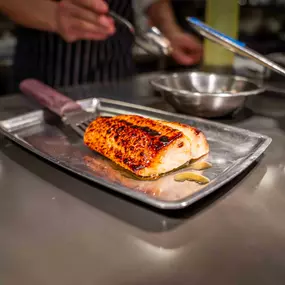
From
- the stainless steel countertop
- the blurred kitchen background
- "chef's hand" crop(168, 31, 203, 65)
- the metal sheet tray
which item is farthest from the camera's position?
the blurred kitchen background

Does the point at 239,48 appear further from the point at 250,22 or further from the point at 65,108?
the point at 250,22

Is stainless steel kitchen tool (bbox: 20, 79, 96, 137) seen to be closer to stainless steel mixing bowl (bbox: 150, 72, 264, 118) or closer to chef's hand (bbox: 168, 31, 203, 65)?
stainless steel mixing bowl (bbox: 150, 72, 264, 118)

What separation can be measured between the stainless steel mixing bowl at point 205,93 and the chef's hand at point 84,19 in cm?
20

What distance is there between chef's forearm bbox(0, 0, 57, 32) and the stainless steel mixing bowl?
0.38 metres

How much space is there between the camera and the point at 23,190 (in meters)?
0.55

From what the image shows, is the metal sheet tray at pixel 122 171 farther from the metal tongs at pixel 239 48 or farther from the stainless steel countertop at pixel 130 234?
the metal tongs at pixel 239 48

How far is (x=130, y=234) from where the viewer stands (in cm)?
45

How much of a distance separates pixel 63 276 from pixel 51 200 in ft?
0.50

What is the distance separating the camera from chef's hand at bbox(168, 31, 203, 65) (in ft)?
4.08

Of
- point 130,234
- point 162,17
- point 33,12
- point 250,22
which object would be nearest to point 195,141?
point 130,234

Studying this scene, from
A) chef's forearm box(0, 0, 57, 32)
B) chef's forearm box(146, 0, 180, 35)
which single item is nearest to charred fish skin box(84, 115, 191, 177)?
chef's forearm box(0, 0, 57, 32)

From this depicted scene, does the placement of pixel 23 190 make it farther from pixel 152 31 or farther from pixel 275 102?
pixel 152 31

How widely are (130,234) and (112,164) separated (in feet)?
0.55

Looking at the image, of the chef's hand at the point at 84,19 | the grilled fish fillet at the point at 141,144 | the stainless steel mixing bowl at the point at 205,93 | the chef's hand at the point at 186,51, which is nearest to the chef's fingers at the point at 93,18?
the chef's hand at the point at 84,19
